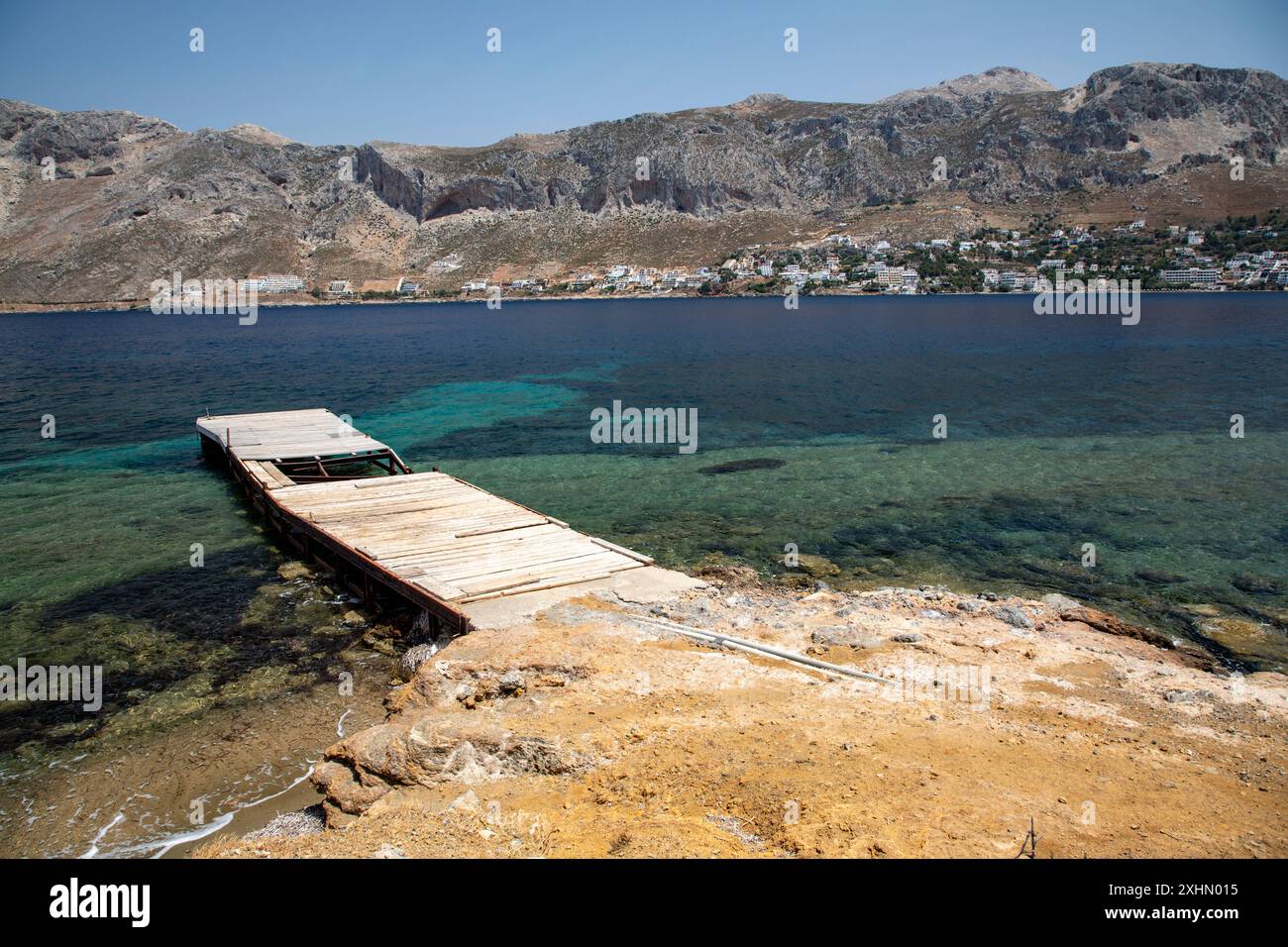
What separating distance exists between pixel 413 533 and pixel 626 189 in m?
180

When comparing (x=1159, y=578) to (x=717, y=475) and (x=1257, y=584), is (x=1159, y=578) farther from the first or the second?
(x=717, y=475)

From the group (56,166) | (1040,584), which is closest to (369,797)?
(1040,584)

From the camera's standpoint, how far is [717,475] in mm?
23625

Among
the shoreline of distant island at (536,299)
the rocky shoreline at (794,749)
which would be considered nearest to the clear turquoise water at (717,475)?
the rocky shoreline at (794,749)

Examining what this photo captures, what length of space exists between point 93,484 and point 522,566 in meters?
17.4

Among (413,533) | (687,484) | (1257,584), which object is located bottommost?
(1257,584)

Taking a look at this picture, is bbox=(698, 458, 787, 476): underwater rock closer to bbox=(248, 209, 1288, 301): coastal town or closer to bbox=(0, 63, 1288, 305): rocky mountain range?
bbox=(248, 209, 1288, 301): coastal town

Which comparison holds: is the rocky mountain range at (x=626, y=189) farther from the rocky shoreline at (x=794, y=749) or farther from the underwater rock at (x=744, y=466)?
the rocky shoreline at (x=794, y=749)

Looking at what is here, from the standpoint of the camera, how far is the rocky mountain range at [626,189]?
16225 centimetres

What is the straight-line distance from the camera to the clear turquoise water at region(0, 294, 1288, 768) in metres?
14.0

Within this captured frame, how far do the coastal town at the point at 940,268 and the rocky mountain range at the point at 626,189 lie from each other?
5749 mm

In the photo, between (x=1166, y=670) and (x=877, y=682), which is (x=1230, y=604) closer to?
(x=1166, y=670)

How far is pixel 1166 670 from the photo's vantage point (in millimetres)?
10562

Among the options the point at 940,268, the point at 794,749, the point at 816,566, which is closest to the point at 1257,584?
the point at 816,566
